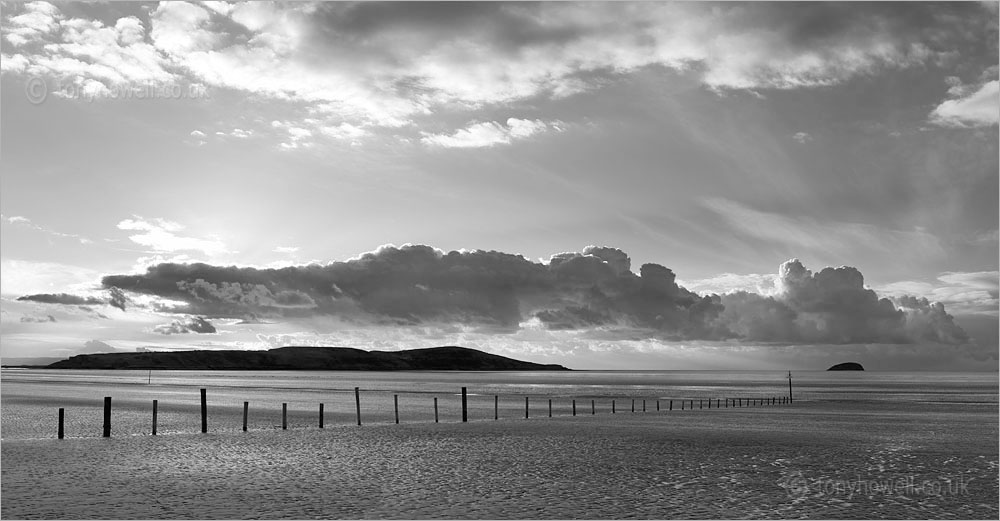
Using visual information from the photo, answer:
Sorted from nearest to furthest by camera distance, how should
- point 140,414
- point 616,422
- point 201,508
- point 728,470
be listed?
point 201,508 → point 728,470 → point 616,422 → point 140,414

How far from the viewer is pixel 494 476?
26.0 m

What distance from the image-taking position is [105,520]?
18328 mm

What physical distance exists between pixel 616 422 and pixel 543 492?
3191 centimetres

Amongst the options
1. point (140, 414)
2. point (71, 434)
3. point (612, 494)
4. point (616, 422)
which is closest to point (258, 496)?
point (612, 494)

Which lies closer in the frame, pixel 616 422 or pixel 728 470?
pixel 728 470

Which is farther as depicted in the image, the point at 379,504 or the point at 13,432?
the point at 13,432

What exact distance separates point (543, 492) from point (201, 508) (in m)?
9.01

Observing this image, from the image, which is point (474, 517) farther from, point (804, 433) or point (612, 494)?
point (804, 433)

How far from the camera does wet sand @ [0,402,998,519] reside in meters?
20.2

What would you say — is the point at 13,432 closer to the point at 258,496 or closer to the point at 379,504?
the point at 258,496

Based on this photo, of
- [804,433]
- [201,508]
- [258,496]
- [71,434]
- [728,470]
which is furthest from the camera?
[804,433]

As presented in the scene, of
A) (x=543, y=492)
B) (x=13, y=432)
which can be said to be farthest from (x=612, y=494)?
(x=13, y=432)

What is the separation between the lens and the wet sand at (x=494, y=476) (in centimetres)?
2023

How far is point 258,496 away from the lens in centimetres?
2159
